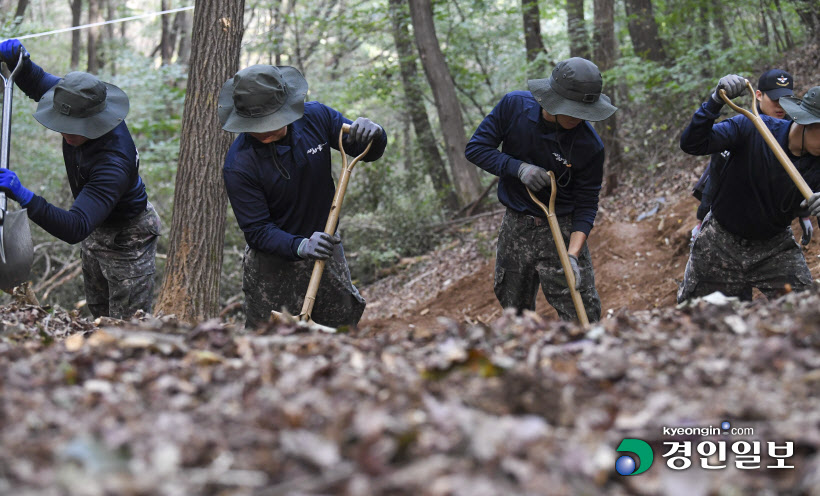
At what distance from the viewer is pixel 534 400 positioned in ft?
6.54

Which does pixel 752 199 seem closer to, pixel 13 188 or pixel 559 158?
pixel 559 158

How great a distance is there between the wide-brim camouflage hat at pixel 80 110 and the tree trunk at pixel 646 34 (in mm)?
9704

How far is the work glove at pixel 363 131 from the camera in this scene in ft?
14.9

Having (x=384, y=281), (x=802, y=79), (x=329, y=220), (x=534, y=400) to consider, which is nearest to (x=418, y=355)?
(x=534, y=400)

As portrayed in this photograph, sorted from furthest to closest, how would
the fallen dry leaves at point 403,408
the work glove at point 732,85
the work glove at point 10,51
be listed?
the work glove at point 10,51, the work glove at point 732,85, the fallen dry leaves at point 403,408

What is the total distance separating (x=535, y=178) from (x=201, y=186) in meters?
2.58

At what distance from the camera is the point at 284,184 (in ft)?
14.5

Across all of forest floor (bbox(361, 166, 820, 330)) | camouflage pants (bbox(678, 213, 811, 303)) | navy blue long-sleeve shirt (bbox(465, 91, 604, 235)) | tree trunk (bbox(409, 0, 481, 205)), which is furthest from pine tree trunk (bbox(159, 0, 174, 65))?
camouflage pants (bbox(678, 213, 811, 303))

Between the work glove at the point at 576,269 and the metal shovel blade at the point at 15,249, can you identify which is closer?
the metal shovel blade at the point at 15,249

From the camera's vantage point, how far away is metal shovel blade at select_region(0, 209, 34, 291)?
4.14 m

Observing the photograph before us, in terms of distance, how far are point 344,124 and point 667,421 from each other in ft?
10.6

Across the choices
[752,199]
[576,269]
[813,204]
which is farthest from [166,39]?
[813,204]

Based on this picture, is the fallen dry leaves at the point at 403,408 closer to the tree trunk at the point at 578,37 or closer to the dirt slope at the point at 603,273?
the dirt slope at the point at 603,273

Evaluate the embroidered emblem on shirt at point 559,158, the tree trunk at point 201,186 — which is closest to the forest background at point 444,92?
the tree trunk at point 201,186
